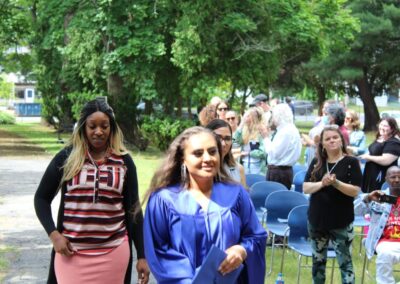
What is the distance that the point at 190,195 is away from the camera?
411 centimetres

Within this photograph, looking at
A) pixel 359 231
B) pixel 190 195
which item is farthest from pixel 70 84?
pixel 190 195

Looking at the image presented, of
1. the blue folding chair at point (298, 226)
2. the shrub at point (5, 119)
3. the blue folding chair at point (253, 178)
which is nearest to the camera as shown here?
the blue folding chair at point (298, 226)

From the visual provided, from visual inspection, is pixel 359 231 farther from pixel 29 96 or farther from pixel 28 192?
pixel 29 96

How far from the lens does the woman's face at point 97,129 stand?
4773 millimetres

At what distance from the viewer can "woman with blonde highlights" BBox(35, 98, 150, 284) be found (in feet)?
15.4

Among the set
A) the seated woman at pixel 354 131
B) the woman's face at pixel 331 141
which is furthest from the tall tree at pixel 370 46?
the woman's face at pixel 331 141

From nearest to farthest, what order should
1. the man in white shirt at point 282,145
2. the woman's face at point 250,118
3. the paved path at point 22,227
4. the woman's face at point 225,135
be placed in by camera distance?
the woman's face at point 225,135, the paved path at point 22,227, the man in white shirt at point 282,145, the woman's face at point 250,118

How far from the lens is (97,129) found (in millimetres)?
4781

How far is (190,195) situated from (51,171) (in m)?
1.05

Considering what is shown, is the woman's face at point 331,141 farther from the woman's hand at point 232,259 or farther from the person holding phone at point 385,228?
the woman's hand at point 232,259

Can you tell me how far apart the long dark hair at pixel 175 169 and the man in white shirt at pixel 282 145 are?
5817mm

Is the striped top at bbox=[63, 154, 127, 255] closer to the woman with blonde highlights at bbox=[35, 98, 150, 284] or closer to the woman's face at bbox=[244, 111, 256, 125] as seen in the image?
the woman with blonde highlights at bbox=[35, 98, 150, 284]

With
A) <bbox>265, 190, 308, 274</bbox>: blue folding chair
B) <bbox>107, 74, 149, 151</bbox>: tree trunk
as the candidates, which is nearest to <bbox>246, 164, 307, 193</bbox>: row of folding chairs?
<bbox>265, 190, 308, 274</bbox>: blue folding chair

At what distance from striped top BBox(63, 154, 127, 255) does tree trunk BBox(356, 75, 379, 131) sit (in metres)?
46.0
